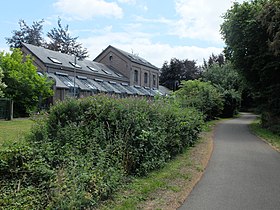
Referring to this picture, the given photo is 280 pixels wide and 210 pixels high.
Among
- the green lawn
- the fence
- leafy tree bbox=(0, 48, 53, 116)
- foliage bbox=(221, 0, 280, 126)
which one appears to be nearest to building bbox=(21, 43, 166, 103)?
leafy tree bbox=(0, 48, 53, 116)

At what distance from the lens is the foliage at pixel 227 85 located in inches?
1640

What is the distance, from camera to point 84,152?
6.69m

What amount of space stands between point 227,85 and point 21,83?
31.2 meters

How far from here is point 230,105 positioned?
42.0 metres

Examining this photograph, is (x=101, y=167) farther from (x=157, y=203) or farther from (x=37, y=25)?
(x=37, y=25)

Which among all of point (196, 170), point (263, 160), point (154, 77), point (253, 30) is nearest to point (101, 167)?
point (196, 170)

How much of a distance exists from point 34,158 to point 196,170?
15.2ft

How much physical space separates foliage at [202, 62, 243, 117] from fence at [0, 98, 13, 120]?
2521 centimetres

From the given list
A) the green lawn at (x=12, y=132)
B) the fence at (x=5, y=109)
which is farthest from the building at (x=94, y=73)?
the fence at (x=5, y=109)

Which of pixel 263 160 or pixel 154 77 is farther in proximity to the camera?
pixel 154 77

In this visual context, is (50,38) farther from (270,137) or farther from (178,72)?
(270,137)

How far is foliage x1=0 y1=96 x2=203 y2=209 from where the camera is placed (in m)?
4.59

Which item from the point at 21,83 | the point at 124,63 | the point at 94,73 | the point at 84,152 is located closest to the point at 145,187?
the point at 84,152

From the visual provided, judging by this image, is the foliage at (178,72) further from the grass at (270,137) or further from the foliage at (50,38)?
the grass at (270,137)
